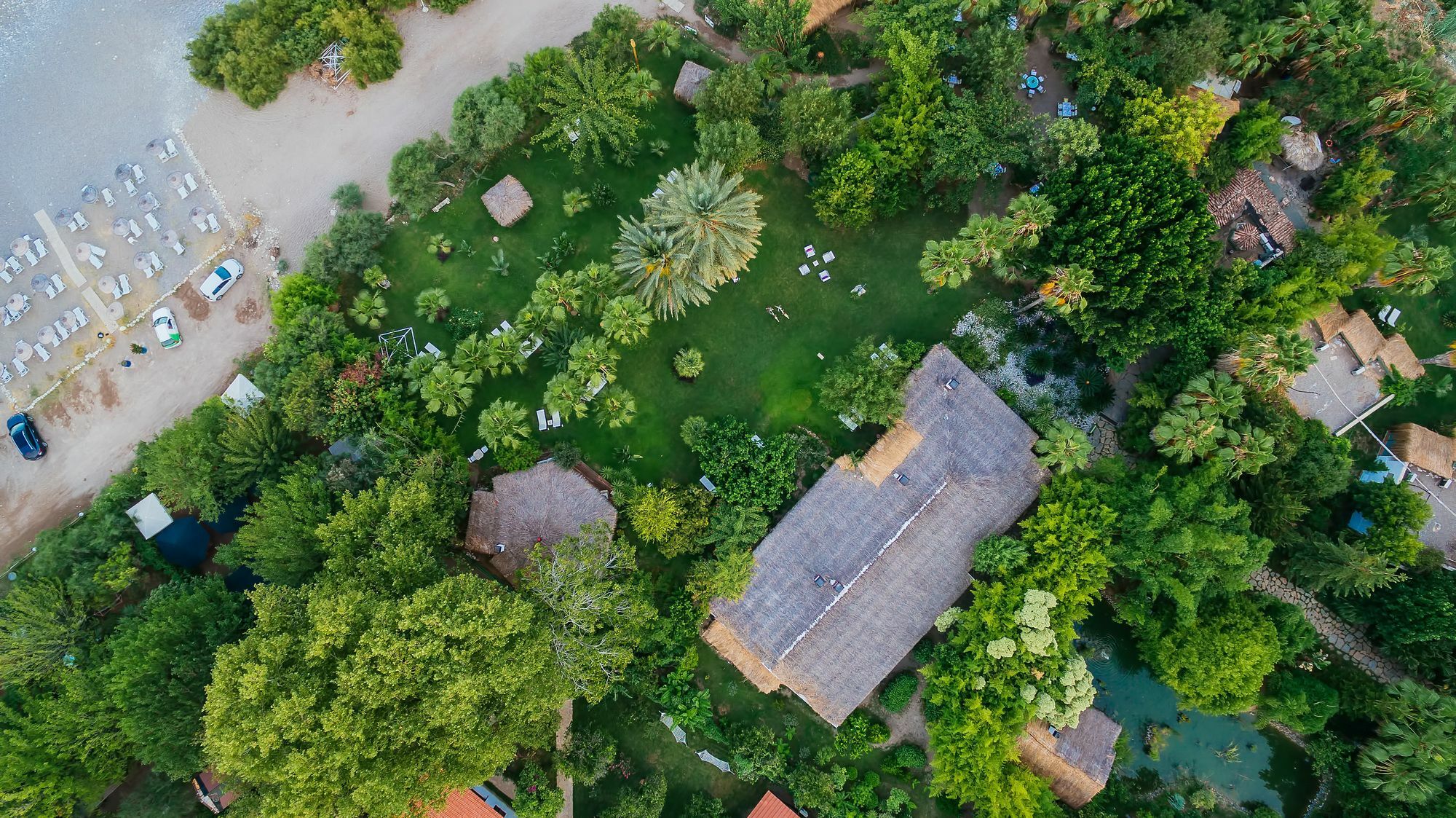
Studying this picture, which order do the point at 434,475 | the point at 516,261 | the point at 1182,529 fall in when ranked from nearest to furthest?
the point at 1182,529, the point at 434,475, the point at 516,261

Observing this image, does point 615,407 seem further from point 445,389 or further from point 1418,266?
point 1418,266

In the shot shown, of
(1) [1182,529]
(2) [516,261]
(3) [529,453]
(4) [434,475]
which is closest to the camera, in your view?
(1) [1182,529]

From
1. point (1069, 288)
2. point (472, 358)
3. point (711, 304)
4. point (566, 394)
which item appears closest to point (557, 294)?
point (566, 394)

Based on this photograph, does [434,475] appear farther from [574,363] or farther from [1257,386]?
[1257,386]

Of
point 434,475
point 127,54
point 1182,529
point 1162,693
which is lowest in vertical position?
point 1162,693

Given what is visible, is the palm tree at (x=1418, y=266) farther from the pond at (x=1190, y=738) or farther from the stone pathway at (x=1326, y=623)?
the pond at (x=1190, y=738)

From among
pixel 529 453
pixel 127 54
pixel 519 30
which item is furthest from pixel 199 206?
pixel 529 453

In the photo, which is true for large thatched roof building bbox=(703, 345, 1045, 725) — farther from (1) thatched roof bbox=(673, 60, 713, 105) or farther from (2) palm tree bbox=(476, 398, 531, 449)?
(1) thatched roof bbox=(673, 60, 713, 105)

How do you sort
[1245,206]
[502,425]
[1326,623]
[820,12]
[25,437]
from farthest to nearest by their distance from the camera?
[820,12]
[25,437]
[1245,206]
[1326,623]
[502,425]
